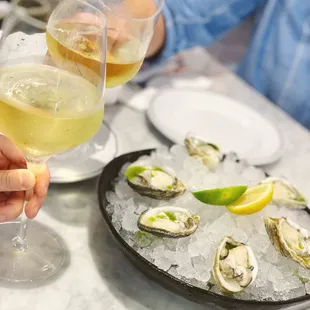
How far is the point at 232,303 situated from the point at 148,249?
134 millimetres

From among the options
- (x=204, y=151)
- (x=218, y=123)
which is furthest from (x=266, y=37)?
(x=204, y=151)

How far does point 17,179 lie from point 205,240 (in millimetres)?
272

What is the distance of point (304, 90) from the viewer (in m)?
1.64

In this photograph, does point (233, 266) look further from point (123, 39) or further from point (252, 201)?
point (123, 39)


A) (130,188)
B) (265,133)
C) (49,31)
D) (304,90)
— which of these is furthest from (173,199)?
(304,90)

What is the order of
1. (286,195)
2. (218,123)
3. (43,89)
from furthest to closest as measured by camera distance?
(218,123) → (286,195) → (43,89)

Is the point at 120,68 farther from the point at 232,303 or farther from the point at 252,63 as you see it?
the point at 252,63

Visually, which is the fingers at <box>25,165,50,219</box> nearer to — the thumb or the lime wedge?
the thumb

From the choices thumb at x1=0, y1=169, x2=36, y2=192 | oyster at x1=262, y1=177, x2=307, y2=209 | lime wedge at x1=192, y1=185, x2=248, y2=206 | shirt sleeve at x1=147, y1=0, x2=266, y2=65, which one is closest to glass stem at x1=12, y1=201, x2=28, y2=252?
thumb at x1=0, y1=169, x2=36, y2=192

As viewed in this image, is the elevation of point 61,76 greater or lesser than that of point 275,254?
greater

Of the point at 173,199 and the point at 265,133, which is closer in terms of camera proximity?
the point at 173,199

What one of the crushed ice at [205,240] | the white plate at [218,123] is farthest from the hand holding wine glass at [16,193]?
the white plate at [218,123]

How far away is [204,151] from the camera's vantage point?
95 centimetres

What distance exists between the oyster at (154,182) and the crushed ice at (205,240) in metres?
0.02
